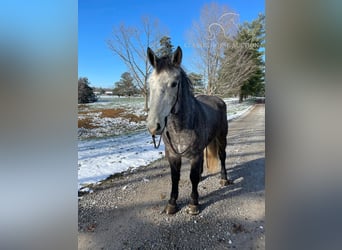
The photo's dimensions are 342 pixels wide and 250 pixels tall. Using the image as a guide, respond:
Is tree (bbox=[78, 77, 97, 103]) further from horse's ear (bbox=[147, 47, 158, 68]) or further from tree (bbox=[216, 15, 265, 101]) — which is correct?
tree (bbox=[216, 15, 265, 101])

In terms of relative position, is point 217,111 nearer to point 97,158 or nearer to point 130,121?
point 130,121

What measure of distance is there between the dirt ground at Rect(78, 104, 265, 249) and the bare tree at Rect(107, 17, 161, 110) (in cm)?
49

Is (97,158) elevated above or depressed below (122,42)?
below

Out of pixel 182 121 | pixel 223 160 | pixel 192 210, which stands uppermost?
pixel 182 121

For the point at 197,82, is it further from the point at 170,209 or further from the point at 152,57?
the point at 170,209

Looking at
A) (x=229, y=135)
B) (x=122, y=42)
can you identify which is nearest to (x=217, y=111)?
(x=229, y=135)

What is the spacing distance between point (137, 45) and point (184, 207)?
88cm

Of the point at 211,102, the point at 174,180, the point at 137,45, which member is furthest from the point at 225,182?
the point at 137,45

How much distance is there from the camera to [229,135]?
1339mm

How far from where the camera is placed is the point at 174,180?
1.19m

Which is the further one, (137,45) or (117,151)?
(117,151)
